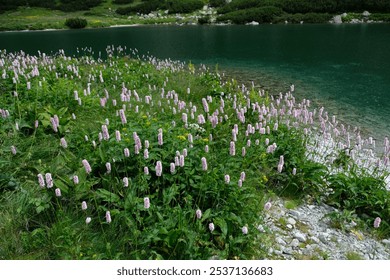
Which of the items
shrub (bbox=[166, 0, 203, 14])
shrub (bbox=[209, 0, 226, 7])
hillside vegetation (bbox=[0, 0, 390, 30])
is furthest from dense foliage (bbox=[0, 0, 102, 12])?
shrub (bbox=[209, 0, 226, 7])

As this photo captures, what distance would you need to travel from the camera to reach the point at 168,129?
19.7 feet

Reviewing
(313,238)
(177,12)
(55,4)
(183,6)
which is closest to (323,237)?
(313,238)

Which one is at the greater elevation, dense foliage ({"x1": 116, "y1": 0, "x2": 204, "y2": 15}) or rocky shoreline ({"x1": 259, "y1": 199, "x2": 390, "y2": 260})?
dense foliage ({"x1": 116, "y1": 0, "x2": 204, "y2": 15})

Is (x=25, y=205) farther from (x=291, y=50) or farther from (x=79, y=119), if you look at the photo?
(x=291, y=50)

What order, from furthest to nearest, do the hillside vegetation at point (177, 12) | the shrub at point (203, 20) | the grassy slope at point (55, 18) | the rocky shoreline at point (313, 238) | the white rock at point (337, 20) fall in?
the shrub at point (203, 20)
the grassy slope at point (55, 18)
the hillside vegetation at point (177, 12)
the white rock at point (337, 20)
the rocky shoreline at point (313, 238)

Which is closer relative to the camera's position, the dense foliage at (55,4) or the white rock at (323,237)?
the white rock at (323,237)

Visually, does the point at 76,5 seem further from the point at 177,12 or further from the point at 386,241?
the point at 386,241

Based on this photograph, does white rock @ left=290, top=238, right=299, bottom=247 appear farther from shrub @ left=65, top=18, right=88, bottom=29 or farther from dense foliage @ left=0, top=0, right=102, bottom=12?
dense foliage @ left=0, top=0, right=102, bottom=12

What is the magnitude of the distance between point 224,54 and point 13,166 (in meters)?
32.3

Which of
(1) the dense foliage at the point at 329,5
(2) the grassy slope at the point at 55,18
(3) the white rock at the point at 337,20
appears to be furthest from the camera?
(2) the grassy slope at the point at 55,18

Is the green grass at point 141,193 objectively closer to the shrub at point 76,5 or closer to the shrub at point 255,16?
the shrub at point 255,16

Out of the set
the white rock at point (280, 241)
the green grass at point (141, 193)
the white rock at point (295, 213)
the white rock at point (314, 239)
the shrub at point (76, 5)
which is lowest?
the white rock at point (314, 239)

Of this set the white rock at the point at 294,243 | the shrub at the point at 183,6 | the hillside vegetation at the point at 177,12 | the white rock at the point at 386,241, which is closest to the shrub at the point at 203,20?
the hillside vegetation at the point at 177,12
